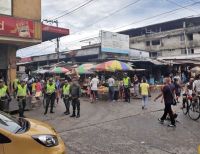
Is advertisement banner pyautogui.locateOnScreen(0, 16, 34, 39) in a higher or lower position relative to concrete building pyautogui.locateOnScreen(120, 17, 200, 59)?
lower

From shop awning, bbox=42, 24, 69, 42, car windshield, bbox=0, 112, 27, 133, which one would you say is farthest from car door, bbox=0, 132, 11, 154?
shop awning, bbox=42, 24, 69, 42

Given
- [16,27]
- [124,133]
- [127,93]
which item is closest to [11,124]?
[124,133]

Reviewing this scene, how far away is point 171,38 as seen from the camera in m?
55.4

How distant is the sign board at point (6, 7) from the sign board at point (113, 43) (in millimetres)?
16238

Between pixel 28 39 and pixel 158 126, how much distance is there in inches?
411

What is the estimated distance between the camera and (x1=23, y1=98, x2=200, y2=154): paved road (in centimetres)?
827

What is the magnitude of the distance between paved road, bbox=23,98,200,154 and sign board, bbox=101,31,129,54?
19720mm

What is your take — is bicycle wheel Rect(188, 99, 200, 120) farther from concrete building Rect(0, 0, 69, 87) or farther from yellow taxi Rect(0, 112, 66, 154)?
concrete building Rect(0, 0, 69, 87)

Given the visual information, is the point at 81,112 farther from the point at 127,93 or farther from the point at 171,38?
the point at 171,38

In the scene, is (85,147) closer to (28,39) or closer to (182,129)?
(182,129)

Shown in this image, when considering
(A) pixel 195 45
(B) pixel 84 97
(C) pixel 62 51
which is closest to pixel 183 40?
(A) pixel 195 45

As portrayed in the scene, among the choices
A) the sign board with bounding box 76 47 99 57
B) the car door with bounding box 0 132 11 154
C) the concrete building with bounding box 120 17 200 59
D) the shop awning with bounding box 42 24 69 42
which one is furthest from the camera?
the concrete building with bounding box 120 17 200 59

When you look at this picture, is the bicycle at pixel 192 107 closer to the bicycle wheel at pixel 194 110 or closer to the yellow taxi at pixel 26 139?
the bicycle wheel at pixel 194 110

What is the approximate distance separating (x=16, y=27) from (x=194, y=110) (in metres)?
11.1
